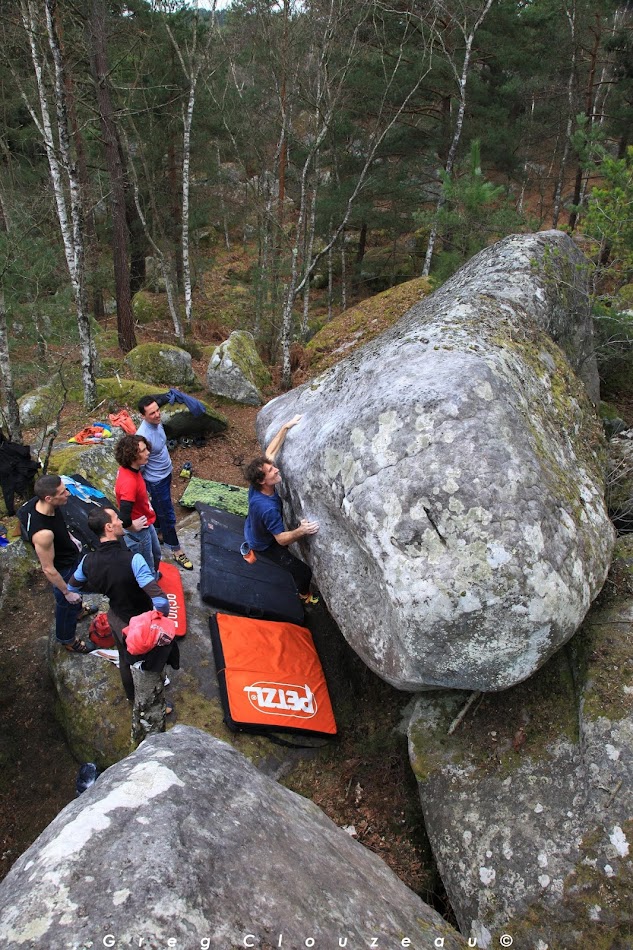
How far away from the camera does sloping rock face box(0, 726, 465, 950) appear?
1973 millimetres

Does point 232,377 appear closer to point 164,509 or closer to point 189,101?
point 164,509

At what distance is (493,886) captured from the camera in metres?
3.71

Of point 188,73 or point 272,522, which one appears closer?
point 272,522

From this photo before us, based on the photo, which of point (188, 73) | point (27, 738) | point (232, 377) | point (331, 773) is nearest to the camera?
point (331, 773)

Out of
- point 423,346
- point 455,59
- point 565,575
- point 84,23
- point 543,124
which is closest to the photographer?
point 565,575

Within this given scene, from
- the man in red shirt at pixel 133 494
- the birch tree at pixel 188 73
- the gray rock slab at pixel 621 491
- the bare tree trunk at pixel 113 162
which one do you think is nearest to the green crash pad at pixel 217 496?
the man in red shirt at pixel 133 494

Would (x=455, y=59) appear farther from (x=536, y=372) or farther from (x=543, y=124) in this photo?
(x=536, y=372)

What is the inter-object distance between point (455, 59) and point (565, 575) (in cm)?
1740

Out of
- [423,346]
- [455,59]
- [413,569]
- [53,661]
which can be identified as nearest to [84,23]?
[455,59]

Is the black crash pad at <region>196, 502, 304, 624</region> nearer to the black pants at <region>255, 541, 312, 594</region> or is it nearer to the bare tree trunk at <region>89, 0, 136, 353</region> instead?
the black pants at <region>255, 541, 312, 594</region>

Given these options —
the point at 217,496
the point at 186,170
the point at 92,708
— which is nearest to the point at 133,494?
the point at 92,708

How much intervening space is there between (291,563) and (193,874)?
4.20m

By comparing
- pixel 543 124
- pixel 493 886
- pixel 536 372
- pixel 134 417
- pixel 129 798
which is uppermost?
pixel 543 124

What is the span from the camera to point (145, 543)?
5902mm
